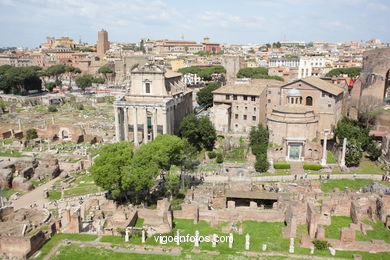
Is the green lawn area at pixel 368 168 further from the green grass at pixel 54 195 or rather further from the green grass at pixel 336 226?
the green grass at pixel 54 195

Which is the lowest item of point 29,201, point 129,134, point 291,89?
point 29,201

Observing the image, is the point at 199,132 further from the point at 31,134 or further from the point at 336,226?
the point at 31,134

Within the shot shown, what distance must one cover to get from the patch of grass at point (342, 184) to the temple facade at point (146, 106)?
21.7m

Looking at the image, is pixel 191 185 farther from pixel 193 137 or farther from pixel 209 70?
pixel 209 70

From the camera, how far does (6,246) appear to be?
2358cm

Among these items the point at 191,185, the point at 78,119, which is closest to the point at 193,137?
the point at 191,185

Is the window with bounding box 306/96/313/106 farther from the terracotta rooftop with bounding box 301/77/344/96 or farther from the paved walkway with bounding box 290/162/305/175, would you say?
Answer: the paved walkway with bounding box 290/162/305/175

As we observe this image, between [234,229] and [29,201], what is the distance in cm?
2150

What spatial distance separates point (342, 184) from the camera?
36469mm

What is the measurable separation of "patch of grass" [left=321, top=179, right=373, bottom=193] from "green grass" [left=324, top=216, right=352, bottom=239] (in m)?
5.75

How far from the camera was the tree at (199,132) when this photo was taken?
1793 inches

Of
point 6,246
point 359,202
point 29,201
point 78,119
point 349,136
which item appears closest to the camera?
point 6,246

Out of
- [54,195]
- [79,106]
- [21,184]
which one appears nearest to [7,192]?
[21,184]

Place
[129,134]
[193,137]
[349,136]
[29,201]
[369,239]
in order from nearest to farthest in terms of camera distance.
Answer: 1. [369,239]
2. [29,201]
3. [349,136]
4. [193,137]
5. [129,134]
